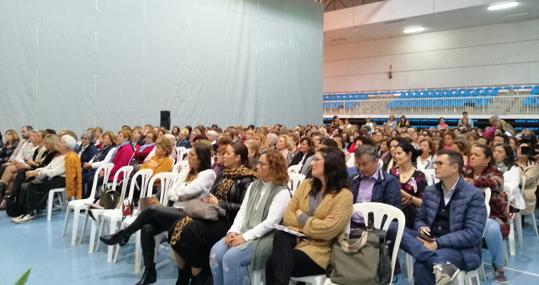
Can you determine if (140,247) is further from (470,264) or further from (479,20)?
(479,20)

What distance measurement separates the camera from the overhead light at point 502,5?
12414mm

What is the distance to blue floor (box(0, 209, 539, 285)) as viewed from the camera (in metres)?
3.59

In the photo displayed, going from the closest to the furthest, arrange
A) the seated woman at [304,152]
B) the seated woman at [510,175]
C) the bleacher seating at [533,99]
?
the seated woman at [510,175] < the seated woman at [304,152] < the bleacher seating at [533,99]

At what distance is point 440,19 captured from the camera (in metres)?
14.5

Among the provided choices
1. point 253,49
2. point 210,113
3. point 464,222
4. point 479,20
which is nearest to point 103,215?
point 464,222

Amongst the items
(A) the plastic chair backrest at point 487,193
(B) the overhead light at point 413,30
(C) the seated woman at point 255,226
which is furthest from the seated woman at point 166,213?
(B) the overhead light at point 413,30

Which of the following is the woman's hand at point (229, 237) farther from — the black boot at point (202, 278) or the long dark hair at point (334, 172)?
the long dark hair at point (334, 172)

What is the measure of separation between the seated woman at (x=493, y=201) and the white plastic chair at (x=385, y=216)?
1062 millimetres

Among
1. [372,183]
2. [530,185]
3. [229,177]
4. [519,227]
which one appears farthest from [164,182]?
[530,185]

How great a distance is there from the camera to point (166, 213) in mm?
3443

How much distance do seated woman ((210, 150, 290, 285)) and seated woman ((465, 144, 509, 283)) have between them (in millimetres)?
1672

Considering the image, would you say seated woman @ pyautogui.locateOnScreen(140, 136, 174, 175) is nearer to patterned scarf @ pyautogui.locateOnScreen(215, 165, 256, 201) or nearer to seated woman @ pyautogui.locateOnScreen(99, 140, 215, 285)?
seated woman @ pyautogui.locateOnScreen(99, 140, 215, 285)

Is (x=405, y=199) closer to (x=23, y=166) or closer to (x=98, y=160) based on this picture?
(x=98, y=160)

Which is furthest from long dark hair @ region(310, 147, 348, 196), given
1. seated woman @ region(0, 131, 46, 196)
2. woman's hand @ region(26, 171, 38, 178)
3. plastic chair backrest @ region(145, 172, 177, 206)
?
seated woman @ region(0, 131, 46, 196)
